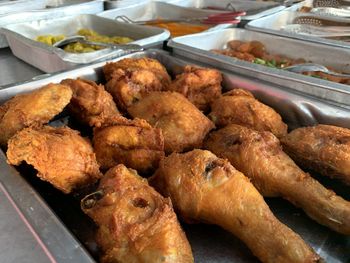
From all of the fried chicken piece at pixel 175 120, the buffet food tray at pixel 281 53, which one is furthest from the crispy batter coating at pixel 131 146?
the buffet food tray at pixel 281 53

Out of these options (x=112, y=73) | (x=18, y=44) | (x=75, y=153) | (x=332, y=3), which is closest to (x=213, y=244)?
(x=75, y=153)

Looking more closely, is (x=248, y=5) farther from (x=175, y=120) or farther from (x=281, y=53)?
(x=175, y=120)

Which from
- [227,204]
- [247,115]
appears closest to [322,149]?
[247,115]

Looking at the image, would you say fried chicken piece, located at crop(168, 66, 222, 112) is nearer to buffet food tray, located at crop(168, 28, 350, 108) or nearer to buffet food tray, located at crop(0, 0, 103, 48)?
buffet food tray, located at crop(168, 28, 350, 108)

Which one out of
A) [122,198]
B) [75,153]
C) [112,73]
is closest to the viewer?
[122,198]

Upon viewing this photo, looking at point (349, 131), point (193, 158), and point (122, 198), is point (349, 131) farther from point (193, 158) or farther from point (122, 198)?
point (122, 198)

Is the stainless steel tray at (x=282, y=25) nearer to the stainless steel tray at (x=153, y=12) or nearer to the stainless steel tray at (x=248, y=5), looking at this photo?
the stainless steel tray at (x=248, y=5)
